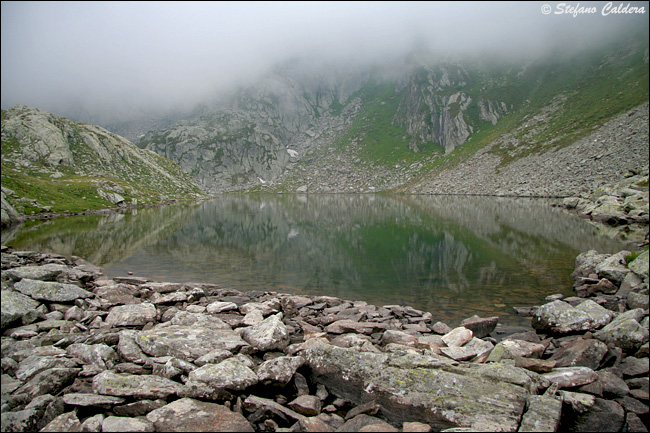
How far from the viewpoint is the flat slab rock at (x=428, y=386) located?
6.32 m

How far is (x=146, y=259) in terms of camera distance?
28516 millimetres

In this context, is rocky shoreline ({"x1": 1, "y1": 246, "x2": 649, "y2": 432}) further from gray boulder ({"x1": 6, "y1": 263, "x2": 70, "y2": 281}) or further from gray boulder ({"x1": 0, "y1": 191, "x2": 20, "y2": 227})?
gray boulder ({"x1": 0, "y1": 191, "x2": 20, "y2": 227})

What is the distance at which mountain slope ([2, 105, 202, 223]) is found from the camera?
231 feet

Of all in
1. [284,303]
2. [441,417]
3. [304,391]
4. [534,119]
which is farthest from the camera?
[534,119]

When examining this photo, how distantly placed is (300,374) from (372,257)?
21.2 meters

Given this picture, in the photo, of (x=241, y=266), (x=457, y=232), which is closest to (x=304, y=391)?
(x=241, y=266)

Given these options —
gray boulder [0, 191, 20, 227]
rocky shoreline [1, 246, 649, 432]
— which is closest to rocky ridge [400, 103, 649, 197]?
rocky shoreline [1, 246, 649, 432]

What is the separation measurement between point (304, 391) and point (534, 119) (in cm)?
17338

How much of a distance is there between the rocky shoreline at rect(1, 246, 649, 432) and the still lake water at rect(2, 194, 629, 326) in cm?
535

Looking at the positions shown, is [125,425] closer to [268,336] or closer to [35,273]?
[268,336]

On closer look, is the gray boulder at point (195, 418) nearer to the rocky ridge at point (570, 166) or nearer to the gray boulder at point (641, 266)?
the gray boulder at point (641, 266)

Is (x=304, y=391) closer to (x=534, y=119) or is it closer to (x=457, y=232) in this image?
(x=457, y=232)

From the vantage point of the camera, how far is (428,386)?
700 centimetres

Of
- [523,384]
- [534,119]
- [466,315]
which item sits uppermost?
[534,119]
